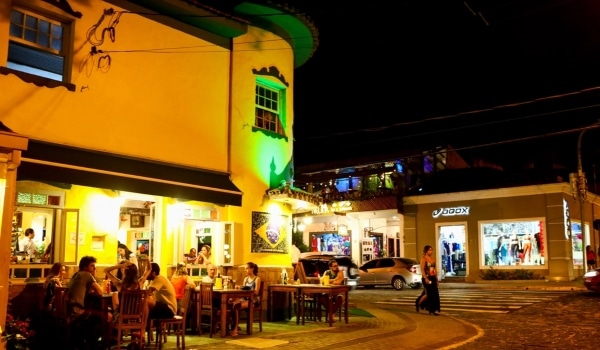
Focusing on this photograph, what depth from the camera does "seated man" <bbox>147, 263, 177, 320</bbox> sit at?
1022 centimetres

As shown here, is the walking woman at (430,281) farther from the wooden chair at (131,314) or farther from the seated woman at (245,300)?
the wooden chair at (131,314)

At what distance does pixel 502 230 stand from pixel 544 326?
1667 centimetres

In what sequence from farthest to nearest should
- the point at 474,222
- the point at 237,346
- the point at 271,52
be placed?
1. the point at 474,222
2. the point at 271,52
3. the point at 237,346

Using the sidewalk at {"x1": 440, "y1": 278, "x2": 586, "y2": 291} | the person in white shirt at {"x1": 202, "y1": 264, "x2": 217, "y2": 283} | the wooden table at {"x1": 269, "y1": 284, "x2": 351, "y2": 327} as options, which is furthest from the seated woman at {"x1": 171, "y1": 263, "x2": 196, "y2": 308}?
the sidewalk at {"x1": 440, "y1": 278, "x2": 586, "y2": 291}

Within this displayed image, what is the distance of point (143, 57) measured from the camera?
1259 cm

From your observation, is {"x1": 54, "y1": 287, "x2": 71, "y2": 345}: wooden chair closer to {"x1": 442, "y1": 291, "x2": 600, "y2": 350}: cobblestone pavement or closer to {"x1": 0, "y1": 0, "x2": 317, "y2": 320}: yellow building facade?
{"x1": 0, "y1": 0, "x2": 317, "y2": 320}: yellow building facade

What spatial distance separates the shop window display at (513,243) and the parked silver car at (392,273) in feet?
16.2

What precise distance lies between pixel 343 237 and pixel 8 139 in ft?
95.4

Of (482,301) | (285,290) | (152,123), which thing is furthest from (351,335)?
(482,301)

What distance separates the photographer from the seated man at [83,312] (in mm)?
9430

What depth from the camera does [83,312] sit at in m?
9.46

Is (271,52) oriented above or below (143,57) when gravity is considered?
above

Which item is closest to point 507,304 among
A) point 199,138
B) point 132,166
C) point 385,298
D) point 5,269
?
point 385,298

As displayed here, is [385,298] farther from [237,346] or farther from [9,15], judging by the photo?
[9,15]
